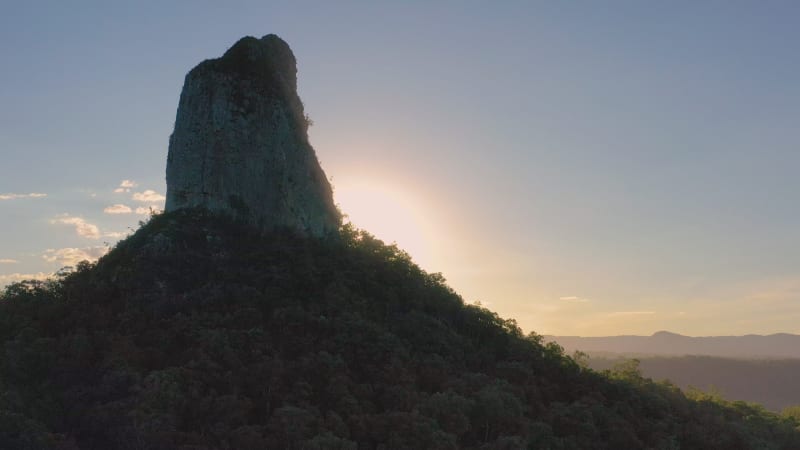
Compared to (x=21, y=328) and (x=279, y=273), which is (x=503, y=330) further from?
(x=21, y=328)

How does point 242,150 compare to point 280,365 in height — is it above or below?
above

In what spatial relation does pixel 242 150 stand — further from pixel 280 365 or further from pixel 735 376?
pixel 735 376

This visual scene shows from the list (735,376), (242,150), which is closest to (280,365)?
(242,150)

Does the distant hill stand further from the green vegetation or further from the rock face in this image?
the rock face

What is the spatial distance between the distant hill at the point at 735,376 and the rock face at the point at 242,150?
146 m

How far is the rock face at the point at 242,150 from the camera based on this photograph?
47.7 m

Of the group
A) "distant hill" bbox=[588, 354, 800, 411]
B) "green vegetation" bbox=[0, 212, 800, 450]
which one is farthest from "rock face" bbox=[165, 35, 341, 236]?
"distant hill" bbox=[588, 354, 800, 411]

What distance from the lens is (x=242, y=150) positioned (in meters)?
48.4

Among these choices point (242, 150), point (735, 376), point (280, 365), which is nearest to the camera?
point (280, 365)

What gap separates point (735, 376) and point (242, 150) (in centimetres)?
19509

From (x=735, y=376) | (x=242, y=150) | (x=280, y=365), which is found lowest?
(x=735, y=376)

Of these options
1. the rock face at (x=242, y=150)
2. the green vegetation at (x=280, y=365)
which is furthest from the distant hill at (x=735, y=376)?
the rock face at (x=242, y=150)

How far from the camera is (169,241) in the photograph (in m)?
42.6

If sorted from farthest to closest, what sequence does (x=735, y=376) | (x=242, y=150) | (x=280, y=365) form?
(x=735, y=376) → (x=242, y=150) → (x=280, y=365)
